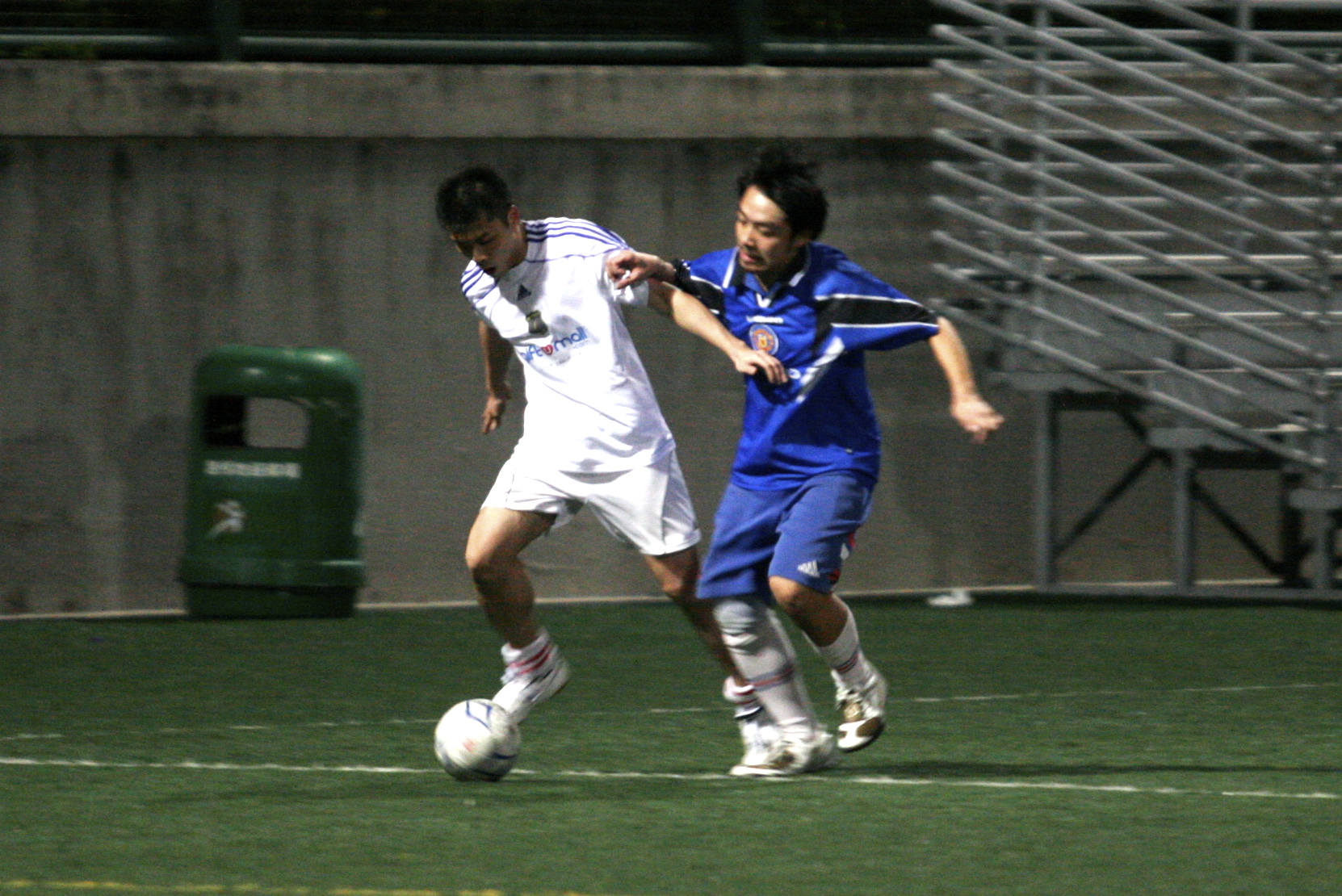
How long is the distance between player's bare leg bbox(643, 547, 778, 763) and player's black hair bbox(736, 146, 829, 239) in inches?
40.8

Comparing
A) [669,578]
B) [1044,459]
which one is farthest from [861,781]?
[1044,459]

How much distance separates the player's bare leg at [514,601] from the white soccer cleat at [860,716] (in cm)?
81

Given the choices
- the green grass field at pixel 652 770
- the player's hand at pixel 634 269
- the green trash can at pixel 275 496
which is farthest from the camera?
the green trash can at pixel 275 496

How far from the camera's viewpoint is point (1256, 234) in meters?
11.2

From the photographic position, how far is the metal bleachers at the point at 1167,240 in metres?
10.8

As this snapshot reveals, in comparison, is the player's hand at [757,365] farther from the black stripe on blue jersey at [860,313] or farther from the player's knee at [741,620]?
the player's knee at [741,620]

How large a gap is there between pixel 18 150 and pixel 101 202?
0.43 metres

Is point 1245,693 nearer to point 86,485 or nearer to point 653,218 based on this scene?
point 653,218

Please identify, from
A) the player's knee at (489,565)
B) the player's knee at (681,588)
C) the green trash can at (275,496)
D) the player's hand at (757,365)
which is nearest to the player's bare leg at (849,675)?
the player's knee at (681,588)

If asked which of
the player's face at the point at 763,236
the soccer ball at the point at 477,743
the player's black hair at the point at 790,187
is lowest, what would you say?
the soccer ball at the point at 477,743

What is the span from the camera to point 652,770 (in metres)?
6.52

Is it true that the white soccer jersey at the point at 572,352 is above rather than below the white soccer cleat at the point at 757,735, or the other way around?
above

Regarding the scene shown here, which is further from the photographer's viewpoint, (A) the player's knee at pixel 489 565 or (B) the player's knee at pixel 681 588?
(B) the player's knee at pixel 681 588

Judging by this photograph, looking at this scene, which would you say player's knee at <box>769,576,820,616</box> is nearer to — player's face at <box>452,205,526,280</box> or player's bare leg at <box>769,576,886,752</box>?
player's bare leg at <box>769,576,886,752</box>
